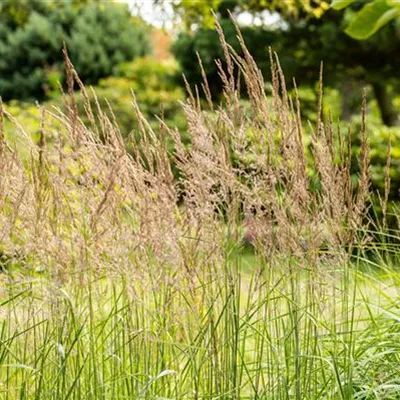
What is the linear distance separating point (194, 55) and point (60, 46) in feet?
19.2

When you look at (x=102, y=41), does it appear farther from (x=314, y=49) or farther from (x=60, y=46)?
(x=314, y=49)

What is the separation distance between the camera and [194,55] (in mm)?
13844

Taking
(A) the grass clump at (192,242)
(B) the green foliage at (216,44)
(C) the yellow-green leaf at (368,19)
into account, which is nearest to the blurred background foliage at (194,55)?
(B) the green foliage at (216,44)

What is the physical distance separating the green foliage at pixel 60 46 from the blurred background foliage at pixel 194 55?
2cm

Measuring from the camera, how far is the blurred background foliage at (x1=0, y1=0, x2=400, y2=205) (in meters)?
11.3

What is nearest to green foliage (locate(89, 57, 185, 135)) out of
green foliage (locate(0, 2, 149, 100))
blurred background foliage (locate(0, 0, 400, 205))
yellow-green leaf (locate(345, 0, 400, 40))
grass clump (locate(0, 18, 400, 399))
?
blurred background foliage (locate(0, 0, 400, 205))

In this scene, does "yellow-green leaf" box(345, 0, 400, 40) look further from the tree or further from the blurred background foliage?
the tree

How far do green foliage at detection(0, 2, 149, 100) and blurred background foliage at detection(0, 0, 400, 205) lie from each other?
0.07 ft

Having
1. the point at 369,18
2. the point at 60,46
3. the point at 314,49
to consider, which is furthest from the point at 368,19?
the point at 60,46

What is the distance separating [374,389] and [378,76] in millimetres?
11209

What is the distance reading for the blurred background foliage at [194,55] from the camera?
446 inches

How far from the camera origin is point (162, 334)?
305cm

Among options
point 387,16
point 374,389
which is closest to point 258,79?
point 374,389

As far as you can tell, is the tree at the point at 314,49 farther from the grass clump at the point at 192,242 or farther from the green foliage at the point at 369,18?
the grass clump at the point at 192,242
